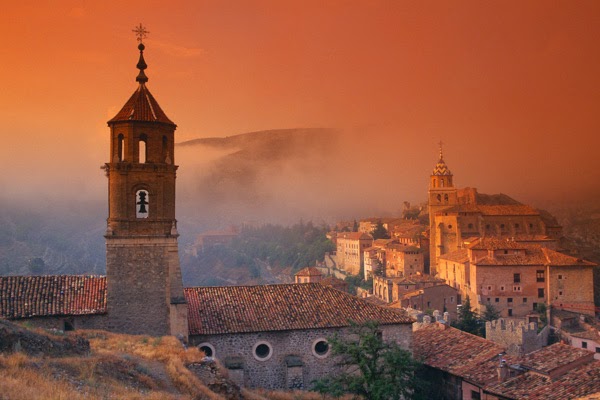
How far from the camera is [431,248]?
205 ft

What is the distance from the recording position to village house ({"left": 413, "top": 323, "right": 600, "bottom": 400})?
1888 cm

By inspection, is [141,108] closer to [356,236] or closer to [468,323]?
[468,323]

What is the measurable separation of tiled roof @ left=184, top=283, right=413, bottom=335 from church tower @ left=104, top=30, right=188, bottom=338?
142 centimetres

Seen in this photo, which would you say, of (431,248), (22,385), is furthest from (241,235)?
(22,385)

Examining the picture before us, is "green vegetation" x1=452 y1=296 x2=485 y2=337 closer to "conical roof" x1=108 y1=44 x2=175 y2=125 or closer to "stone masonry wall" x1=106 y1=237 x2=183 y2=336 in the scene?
"stone masonry wall" x1=106 y1=237 x2=183 y2=336

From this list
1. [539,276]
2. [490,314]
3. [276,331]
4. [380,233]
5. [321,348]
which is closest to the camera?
[276,331]

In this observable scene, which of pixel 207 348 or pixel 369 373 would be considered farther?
pixel 207 348

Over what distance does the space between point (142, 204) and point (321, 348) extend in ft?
24.4

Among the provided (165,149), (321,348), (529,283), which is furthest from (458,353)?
(529,283)

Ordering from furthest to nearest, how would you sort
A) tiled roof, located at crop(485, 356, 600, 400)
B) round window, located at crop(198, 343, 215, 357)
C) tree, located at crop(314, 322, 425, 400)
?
round window, located at crop(198, 343, 215, 357)
tiled roof, located at crop(485, 356, 600, 400)
tree, located at crop(314, 322, 425, 400)

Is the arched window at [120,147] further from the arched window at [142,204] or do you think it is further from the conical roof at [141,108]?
the arched window at [142,204]

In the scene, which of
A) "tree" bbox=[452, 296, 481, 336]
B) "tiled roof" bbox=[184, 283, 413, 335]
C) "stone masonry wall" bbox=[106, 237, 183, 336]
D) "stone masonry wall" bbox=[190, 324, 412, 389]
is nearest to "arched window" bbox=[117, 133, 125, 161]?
"stone masonry wall" bbox=[106, 237, 183, 336]

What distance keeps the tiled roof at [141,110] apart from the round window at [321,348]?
337 inches

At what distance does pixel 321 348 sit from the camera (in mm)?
19344
